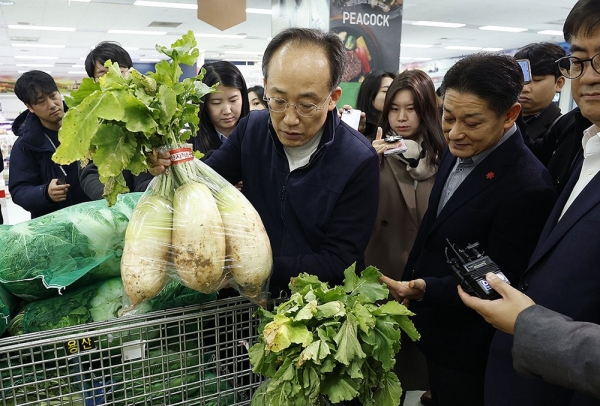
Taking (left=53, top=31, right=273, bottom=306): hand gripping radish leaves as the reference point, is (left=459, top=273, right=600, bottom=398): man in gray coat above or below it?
below

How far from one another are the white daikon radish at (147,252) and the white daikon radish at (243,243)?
0.40ft

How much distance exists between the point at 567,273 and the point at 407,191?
1.24 metres

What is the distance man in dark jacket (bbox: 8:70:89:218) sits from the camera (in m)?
2.71

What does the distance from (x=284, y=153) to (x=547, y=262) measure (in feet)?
2.46

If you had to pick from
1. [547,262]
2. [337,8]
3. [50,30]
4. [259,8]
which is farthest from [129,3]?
[547,262]

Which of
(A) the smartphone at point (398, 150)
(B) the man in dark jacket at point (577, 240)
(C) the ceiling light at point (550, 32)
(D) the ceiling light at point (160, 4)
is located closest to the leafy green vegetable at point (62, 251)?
(B) the man in dark jacket at point (577, 240)

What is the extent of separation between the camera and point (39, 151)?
108 inches

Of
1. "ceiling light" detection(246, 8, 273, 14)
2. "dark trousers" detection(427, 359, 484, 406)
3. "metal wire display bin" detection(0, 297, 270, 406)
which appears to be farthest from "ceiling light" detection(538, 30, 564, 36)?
"metal wire display bin" detection(0, 297, 270, 406)

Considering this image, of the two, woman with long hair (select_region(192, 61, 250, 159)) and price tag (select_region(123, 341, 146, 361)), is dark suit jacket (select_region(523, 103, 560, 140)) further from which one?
price tag (select_region(123, 341, 146, 361))

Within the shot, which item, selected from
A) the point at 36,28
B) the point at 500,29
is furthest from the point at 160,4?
the point at 500,29

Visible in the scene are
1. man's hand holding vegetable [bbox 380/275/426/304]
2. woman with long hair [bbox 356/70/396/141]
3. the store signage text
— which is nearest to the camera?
man's hand holding vegetable [bbox 380/275/426/304]

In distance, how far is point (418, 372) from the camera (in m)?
2.24

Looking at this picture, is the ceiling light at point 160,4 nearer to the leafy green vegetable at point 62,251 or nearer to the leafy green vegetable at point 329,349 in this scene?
the leafy green vegetable at point 62,251

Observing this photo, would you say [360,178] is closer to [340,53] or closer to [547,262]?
[340,53]
